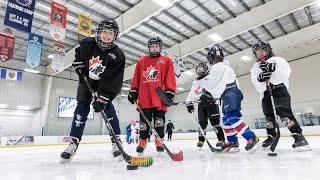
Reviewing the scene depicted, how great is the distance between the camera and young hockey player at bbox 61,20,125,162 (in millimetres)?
1945

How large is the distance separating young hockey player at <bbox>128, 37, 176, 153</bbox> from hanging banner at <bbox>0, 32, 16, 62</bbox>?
18.7 ft

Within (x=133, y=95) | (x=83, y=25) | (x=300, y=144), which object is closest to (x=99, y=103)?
(x=133, y=95)

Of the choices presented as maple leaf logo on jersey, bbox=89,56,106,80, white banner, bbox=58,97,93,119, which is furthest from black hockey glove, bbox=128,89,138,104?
white banner, bbox=58,97,93,119

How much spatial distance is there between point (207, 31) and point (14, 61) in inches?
450

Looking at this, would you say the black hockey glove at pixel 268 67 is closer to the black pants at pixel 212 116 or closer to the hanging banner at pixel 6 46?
the black pants at pixel 212 116

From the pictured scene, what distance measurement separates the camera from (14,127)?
576 inches

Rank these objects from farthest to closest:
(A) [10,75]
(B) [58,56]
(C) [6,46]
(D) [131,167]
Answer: (A) [10,75] < (B) [58,56] < (C) [6,46] < (D) [131,167]

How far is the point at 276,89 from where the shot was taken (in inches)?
98.9

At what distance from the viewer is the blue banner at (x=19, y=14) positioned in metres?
5.05

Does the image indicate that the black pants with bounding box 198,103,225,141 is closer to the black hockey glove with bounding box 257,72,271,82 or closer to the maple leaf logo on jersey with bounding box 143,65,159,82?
the black hockey glove with bounding box 257,72,271,82

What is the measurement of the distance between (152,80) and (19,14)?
4537mm

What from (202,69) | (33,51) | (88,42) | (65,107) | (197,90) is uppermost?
(33,51)

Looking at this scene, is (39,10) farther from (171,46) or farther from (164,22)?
(171,46)

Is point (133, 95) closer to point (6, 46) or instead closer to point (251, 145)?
point (251, 145)
